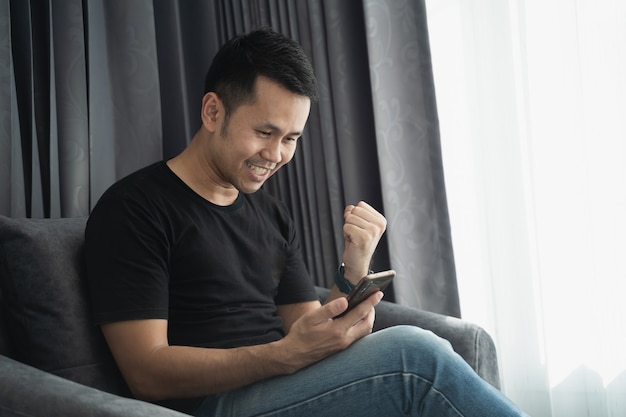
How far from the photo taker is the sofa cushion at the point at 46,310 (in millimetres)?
1374

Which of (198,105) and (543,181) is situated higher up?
(198,105)

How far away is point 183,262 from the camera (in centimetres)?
144

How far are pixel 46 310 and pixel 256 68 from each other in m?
0.68

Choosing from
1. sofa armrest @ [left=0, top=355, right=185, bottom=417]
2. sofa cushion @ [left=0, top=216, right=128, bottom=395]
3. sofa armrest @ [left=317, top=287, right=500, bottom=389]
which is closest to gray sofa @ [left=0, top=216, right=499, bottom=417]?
sofa cushion @ [left=0, top=216, right=128, bottom=395]

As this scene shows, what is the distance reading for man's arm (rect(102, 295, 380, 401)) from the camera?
50.6 inches

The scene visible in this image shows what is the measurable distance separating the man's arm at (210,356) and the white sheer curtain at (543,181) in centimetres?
99

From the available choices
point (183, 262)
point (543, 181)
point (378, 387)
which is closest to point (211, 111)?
point (183, 262)

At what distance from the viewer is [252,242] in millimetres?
1609

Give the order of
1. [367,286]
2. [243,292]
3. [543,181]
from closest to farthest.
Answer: [367,286], [243,292], [543,181]

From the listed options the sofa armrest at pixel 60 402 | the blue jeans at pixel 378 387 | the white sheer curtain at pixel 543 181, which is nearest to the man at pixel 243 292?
the blue jeans at pixel 378 387

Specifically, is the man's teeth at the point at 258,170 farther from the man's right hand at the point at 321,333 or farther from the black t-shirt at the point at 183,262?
the man's right hand at the point at 321,333

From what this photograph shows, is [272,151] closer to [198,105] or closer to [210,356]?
[210,356]

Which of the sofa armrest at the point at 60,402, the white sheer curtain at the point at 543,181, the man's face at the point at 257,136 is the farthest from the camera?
the white sheer curtain at the point at 543,181

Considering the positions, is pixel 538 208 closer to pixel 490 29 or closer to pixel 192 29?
pixel 490 29
